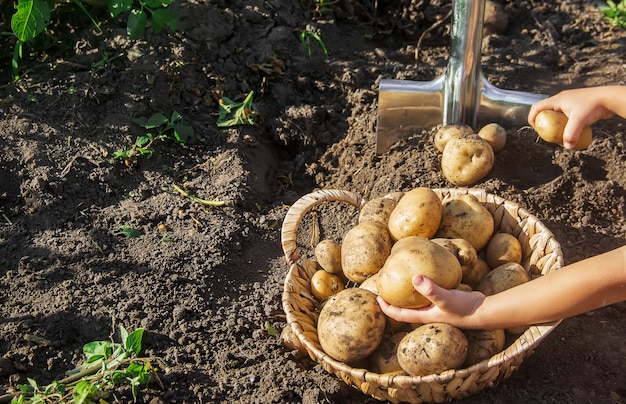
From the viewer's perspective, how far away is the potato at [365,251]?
2074 millimetres

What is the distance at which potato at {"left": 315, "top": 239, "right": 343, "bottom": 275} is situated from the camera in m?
2.24

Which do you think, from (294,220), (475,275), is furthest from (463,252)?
(294,220)

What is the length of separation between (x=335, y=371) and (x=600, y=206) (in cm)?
134

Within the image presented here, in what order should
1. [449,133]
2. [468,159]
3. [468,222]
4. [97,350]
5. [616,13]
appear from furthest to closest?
[616,13] → [449,133] → [468,159] → [468,222] → [97,350]

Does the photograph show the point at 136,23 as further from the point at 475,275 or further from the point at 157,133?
the point at 475,275

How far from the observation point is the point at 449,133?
2625mm

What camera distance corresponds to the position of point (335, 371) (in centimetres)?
190

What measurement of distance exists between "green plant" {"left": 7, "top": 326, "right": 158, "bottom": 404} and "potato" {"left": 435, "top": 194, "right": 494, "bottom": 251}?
Answer: 1.09 metres

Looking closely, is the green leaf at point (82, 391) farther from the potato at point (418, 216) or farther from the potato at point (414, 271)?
the potato at point (418, 216)

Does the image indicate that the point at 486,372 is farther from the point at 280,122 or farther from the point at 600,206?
the point at 280,122

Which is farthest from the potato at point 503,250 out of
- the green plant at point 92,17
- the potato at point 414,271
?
the green plant at point 92,17

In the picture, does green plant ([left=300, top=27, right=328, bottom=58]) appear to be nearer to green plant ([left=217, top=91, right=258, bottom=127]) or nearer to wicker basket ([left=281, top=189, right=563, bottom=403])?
green plant ([left=217, top=91, right=258, bottom=127])

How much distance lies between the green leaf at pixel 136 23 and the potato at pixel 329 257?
1491 mm

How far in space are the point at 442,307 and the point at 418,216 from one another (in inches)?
15.2
